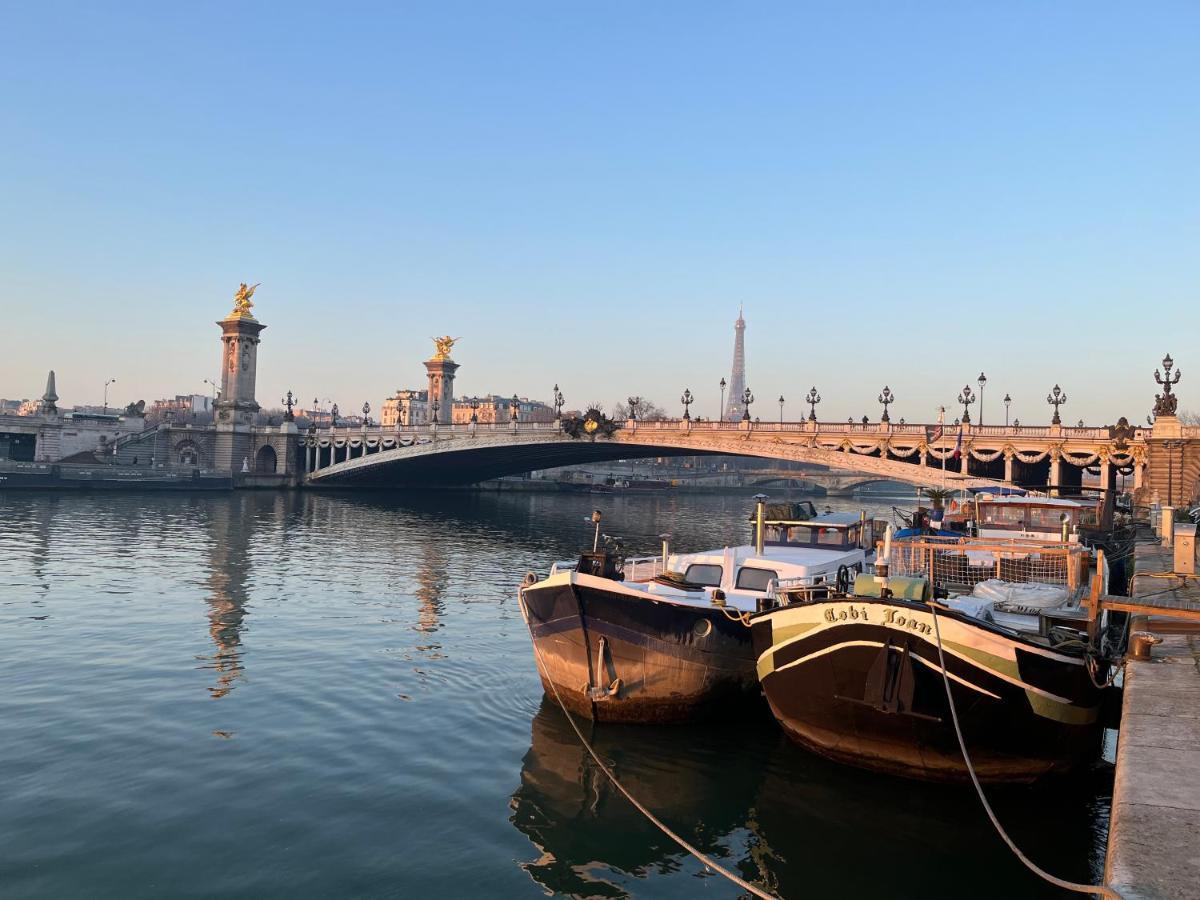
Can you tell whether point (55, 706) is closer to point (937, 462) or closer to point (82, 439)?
point (937, 462)

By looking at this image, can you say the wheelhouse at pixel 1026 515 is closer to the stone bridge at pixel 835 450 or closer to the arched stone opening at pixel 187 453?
the stone bridge at pixel 835 450

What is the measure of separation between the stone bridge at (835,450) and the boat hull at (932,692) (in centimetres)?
3766

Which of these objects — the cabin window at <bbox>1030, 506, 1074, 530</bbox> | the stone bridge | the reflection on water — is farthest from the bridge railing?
the reflection on water

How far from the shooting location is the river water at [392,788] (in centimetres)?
1198

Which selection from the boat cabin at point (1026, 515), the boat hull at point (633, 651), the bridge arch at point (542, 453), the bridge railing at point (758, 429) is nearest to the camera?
the boat hull at point (633, 651)

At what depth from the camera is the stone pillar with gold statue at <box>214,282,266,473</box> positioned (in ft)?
349

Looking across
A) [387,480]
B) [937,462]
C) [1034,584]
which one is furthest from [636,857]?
[387,480]

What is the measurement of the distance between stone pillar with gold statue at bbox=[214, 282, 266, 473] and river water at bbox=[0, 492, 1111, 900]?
81.1m

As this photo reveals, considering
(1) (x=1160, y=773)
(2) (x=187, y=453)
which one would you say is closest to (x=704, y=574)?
(1) (x=1160, y=773)

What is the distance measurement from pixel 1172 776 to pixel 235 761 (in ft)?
44.3

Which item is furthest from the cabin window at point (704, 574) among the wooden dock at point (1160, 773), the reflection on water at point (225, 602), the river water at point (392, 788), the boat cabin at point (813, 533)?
the reflection on water at point (225, 602)

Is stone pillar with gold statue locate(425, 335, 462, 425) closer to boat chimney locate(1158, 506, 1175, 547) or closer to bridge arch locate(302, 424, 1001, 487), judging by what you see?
bridge arch locate(302, 424, 1001, 487)

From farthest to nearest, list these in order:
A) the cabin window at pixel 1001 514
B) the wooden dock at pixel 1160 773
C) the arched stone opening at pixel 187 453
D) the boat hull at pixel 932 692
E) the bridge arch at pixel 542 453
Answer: the arched stone opening at pixel 187 453
the bridge arch at pixel 542 453
the cabin window at pixel 1001 514
the boat hull at pixel 932 692
the wooden dock at pixel 1160 773

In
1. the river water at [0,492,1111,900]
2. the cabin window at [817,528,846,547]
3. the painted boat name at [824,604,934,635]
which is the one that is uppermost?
the cabin window at [817,528,846,547]
